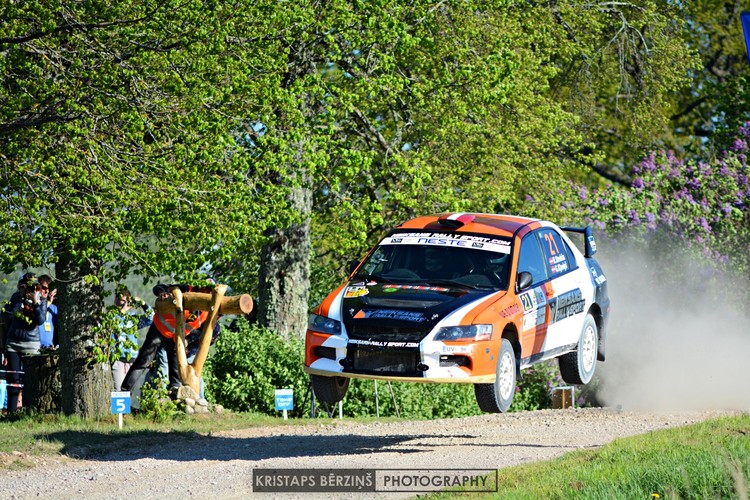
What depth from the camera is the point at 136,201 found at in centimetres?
1488

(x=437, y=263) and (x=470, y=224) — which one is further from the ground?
(x=470, y=224)

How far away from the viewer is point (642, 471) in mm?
10328

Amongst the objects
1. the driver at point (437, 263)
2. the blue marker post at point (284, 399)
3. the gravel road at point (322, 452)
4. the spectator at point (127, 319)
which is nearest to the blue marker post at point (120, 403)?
the spectator at point (127, 319)

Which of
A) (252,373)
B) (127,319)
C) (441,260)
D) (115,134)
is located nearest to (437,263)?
(441,260)

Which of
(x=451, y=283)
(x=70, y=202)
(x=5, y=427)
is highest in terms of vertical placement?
(x=70, y=202)

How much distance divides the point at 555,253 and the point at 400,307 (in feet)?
→ 8.90

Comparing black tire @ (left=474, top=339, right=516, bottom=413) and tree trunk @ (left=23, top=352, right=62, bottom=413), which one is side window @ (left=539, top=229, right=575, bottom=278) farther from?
tree trunk @ (left=23, top=352, right=62, bottom=413)

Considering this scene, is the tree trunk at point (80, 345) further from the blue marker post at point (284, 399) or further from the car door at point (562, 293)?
the car door at point (562, 293)

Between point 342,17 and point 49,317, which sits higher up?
point 342,17

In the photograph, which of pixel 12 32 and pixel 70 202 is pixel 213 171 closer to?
pixel 70 202

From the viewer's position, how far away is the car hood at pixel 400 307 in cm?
1145

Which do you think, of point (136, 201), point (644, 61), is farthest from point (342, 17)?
point (644, 61)

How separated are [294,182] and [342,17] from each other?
2756mm

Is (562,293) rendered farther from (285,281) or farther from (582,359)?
(285,281)
